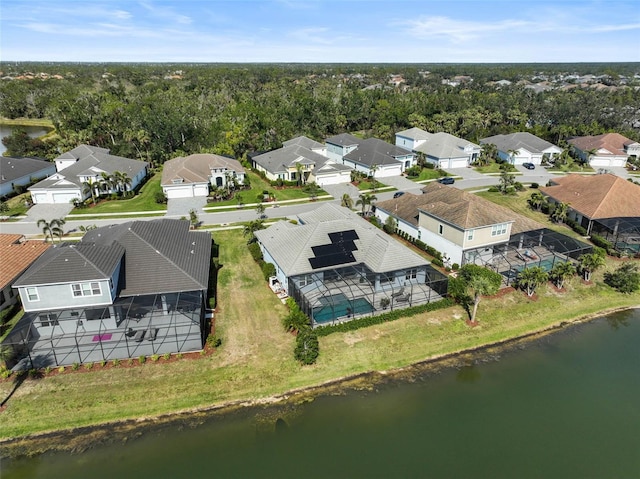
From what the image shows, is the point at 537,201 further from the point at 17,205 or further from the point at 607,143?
the point at 17,205

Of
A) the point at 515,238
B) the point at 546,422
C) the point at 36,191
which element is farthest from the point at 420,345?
the point at 36,191

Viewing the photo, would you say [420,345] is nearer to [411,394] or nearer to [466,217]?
[411,394]

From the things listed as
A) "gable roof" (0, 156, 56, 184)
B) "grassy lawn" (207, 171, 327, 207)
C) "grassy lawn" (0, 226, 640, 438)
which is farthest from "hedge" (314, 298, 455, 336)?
"gable roof" (0, 156, 56, 184)

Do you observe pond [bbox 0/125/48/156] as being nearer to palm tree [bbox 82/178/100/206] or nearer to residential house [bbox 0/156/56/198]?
residential house [bbox 0/156/56/198]

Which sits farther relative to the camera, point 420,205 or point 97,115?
point 97,115

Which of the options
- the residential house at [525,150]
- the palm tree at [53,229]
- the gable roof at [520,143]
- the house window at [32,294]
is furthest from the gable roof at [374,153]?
the house window at [32,294]
